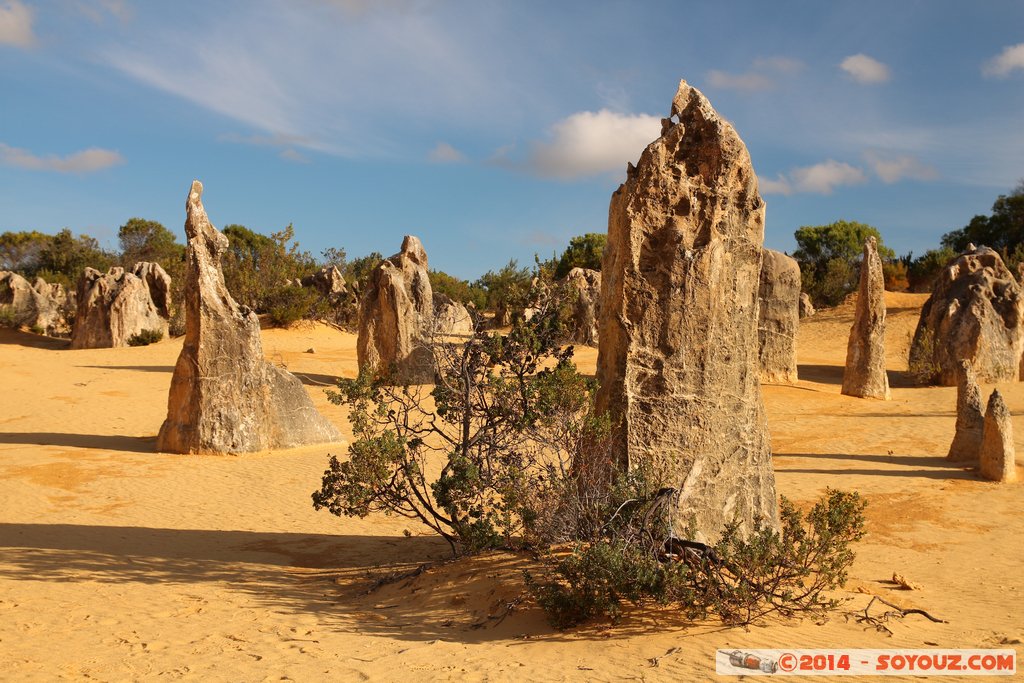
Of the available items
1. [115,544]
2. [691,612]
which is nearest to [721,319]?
[691,612]

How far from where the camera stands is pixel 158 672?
4.89 metres

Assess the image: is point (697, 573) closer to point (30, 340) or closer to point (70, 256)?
point (30, 340)

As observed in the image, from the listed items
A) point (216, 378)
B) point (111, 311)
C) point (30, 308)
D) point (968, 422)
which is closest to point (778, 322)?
point (968, 422)

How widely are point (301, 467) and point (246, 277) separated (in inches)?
785

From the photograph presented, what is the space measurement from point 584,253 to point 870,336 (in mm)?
27854

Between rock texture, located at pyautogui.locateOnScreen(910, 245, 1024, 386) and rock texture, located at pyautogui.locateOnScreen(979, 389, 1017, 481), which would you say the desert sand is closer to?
rock texture, located at pyautogui.locateOnScreen(979, 389, 1017, 481)

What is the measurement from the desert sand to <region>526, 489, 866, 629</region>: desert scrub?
0.48ft

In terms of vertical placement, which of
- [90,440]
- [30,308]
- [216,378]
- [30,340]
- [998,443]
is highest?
[30,308]

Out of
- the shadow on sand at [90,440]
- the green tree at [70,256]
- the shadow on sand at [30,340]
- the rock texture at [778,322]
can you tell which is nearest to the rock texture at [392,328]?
the shadow on sand at [90,440]

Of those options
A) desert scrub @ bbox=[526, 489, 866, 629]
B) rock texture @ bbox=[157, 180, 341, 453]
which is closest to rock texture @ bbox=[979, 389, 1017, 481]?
desert scrub @ bbox=[526, 489, 866, 629]

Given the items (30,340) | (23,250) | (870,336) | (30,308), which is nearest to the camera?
(870,336)

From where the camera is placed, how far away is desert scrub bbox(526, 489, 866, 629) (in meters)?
5.10

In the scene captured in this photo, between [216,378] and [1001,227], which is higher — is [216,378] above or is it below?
below

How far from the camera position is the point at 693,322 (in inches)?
246
